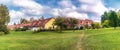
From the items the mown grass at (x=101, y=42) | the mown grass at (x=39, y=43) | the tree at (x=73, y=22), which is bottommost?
the mown grass at (x=101, y=42)

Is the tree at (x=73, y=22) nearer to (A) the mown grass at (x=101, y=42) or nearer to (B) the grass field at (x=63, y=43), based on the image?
(A) the mown grass at (x=101, y=42)

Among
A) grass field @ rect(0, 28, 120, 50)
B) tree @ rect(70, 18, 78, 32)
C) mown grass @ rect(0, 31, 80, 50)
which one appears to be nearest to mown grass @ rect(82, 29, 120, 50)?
grass field @ rect(0, 28, 120, 50)

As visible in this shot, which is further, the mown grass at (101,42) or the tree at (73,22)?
the tree at (73,22)

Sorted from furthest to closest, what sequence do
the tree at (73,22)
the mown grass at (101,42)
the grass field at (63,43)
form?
the tree at (73,22) → the mown grass at (101,42) → the grass field at (63,43)

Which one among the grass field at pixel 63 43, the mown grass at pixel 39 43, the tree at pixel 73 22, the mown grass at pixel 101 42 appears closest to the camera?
the mown grass at pixel 39 43

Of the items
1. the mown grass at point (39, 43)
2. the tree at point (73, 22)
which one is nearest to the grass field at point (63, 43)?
the mown grass at point (39, 43)

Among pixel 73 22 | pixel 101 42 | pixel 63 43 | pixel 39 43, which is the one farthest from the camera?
pixel 73 22

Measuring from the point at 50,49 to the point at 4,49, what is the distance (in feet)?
19.5

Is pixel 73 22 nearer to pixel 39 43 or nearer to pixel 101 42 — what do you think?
pixel 101 42

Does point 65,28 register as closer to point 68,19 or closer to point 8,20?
point 68,19

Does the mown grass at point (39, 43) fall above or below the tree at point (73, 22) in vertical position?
below

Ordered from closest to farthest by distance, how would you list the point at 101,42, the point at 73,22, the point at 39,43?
1. the point at 39,43
2. the point at 101,42
3. the point at 73,22

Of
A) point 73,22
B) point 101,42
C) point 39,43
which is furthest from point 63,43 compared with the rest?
point 73,22

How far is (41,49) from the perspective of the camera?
116ft
